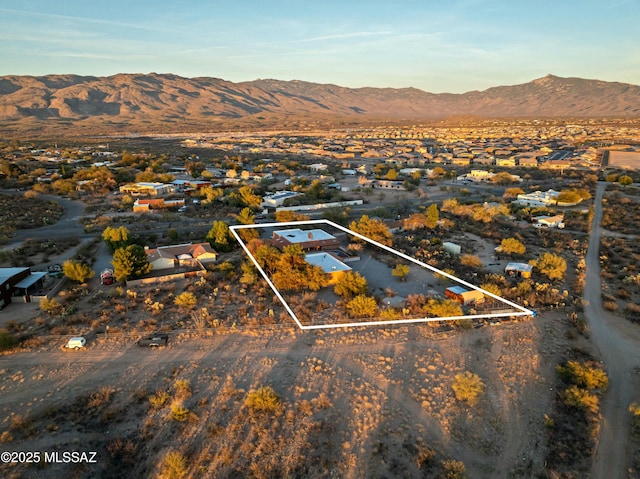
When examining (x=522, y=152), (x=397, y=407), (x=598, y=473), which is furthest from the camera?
(x=522, y=152)

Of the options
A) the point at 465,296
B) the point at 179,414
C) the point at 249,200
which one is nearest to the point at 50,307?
the point at 179,414

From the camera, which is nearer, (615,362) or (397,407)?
(397,407)

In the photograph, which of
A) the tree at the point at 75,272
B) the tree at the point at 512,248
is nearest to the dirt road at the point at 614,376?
the tree at the point at 512,248

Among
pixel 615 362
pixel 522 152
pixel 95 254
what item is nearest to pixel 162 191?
pixel 95 254

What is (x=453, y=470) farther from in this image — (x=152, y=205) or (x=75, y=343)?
(x=152, y=205)

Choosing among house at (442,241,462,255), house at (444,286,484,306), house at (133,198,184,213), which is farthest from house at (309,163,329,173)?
house at (444,286,484,306)

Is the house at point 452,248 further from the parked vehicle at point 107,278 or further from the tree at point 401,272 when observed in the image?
the parked vehicle at point 107,278

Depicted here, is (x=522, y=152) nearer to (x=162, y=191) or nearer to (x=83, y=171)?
(x=162, y=191)
